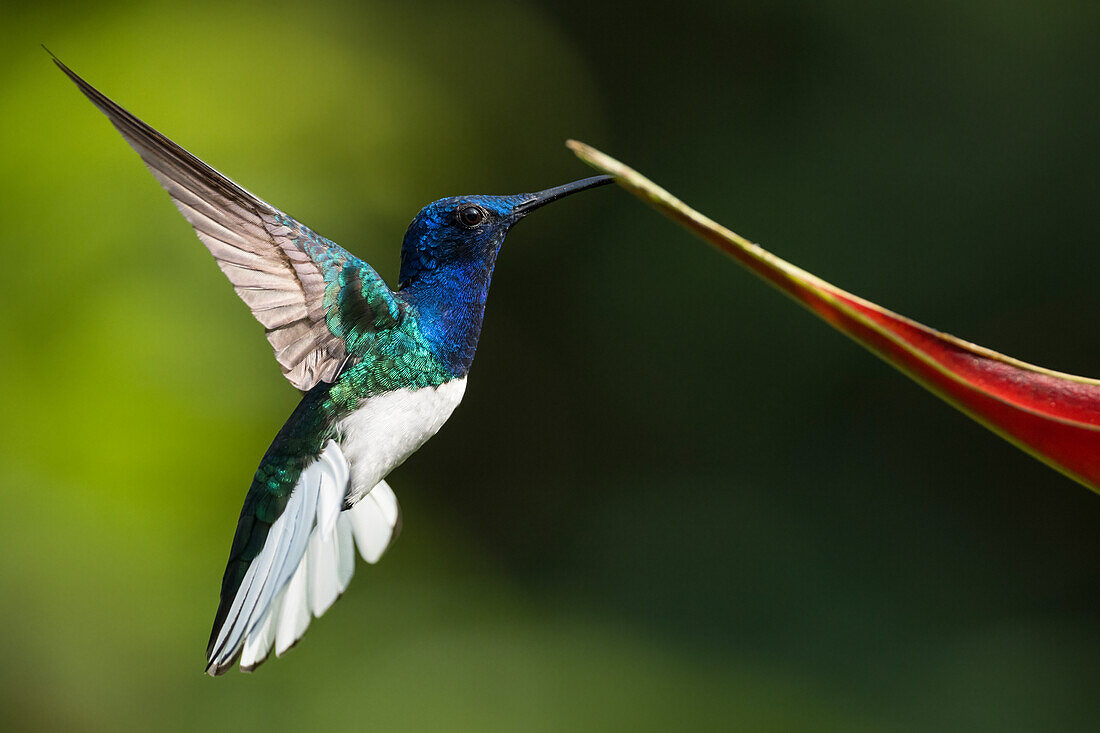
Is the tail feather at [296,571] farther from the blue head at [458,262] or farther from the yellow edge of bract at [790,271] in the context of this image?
the yellow edge of bract at [790,271]

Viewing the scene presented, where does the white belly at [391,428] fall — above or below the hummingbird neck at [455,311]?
below

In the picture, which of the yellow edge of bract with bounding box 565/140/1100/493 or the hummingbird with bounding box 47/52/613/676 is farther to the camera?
the hummingbird with bounding box 47/52/613/676

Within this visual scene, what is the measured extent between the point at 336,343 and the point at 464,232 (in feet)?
0.24

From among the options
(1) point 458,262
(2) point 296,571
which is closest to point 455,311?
(1) point 458,262

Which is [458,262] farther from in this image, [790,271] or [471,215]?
[790,271]

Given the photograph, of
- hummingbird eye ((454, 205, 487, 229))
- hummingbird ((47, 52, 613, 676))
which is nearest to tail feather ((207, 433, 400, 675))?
hummingbird ((47, 52, 613, 676))

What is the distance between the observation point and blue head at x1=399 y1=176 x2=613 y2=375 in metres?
0.45

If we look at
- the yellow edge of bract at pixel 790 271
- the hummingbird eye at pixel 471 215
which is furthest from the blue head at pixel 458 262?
the yellow edge of bract at pixel 790 271

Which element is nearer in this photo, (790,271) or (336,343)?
(790,271)

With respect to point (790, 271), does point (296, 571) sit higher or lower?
lower

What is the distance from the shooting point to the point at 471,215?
17.9 inches

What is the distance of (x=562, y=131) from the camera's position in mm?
1701

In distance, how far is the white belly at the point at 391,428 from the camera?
1.44 feet

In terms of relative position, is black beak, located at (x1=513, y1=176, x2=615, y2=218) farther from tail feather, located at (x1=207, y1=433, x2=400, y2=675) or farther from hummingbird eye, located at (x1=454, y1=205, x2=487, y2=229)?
tail feather, located at (x1=207, y1=433, x2=400, y2=675)
